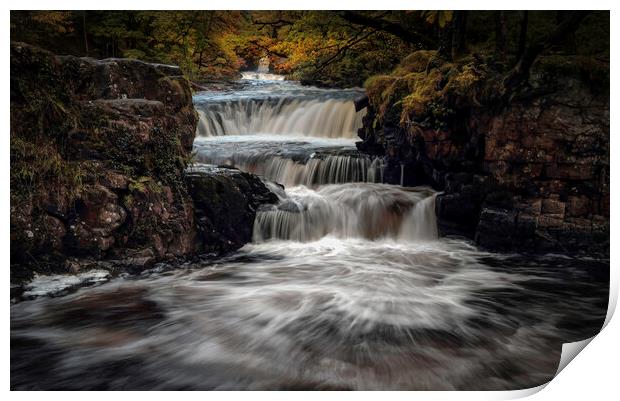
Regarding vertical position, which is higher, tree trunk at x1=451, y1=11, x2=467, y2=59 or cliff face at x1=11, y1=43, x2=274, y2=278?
tree trunk at x1=451, y1=11, x2=467, y2=59

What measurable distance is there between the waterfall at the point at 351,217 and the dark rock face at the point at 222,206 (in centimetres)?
20

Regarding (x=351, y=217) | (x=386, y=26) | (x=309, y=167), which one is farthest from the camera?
(x=309, y=167)

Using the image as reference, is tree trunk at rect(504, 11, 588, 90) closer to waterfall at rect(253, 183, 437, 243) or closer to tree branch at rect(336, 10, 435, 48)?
tree branch at rect(336, 10, 435, 48)

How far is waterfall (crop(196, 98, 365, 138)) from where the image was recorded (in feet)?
25.8

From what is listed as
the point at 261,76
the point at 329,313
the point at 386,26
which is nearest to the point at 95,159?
the point at 261,76

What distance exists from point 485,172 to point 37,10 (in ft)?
16.1

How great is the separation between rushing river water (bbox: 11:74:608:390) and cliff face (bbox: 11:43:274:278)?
1.33 feet

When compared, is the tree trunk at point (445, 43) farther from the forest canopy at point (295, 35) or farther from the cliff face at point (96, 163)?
the cliff face at point (96, 163)

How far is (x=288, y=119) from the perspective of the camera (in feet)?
27.1

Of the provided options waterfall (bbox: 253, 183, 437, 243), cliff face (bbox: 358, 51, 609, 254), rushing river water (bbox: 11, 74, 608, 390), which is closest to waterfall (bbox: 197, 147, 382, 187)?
rushing river water (bbox: 11, 74, 608, 390)

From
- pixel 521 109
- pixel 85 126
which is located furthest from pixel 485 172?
pixel 85 126

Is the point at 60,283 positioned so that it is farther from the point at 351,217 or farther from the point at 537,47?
the point at 537,47

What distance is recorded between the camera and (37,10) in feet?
11.3

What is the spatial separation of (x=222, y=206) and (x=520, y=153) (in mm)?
3592
